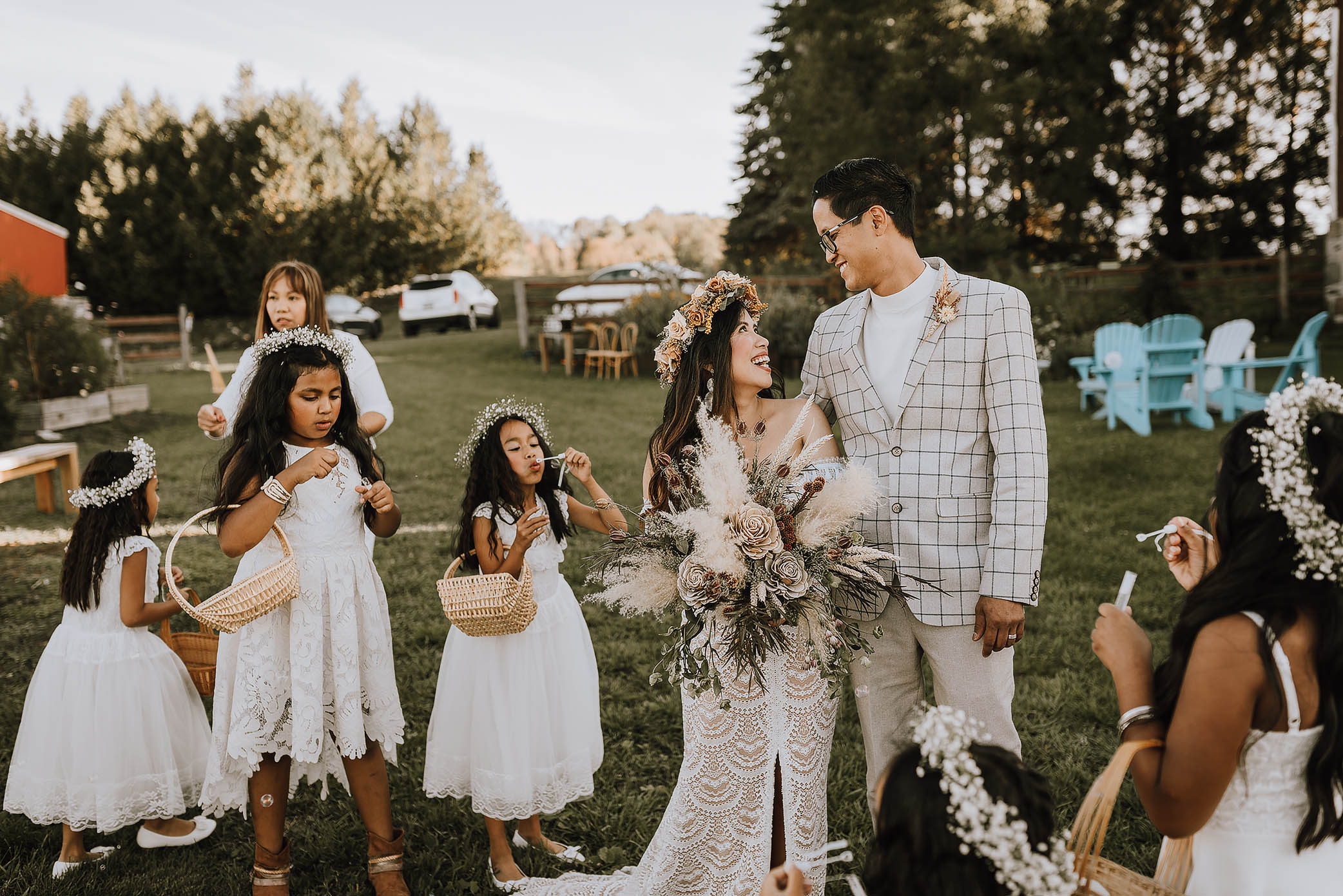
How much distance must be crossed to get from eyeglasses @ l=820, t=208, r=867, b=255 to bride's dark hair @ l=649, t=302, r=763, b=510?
325 millimetres

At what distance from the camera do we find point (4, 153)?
96.1 ft

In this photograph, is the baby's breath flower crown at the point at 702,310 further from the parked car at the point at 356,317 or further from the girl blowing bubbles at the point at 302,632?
the parked car at the point at 356,317

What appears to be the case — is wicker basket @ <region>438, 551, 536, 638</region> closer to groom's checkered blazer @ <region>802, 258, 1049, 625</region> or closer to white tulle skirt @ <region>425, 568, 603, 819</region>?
white tulle skirt @ <region>425, 568, 603, 819</region>

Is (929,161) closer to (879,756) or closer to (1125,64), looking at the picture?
(1125,64)

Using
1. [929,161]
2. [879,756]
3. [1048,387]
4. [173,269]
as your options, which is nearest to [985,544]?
[879,756]

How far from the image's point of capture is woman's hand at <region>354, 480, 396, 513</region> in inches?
120

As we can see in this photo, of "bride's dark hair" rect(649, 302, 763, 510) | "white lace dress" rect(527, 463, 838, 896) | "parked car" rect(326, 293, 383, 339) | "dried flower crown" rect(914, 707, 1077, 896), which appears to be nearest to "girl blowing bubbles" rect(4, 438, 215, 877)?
"white lace dress" rect(527, 463, 838, 896)

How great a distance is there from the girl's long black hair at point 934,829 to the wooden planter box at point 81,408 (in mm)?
12459

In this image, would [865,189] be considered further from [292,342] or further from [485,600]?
[292,342]

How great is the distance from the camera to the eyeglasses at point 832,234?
273 centimetres

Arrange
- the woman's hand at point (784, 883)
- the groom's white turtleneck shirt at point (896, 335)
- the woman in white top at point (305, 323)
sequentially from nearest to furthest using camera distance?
the woman's hand at point (784, 883) < the groom's white turtleneck shirt at point (896, 335) < the woman in white top at point (305, 323)

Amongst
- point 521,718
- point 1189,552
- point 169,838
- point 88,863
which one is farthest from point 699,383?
point 88,863

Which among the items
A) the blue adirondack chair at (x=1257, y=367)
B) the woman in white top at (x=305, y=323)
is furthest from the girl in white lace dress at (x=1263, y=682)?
the blue adirondack chair at (x=1257, y=367)

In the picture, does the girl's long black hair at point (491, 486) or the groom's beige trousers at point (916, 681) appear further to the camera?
the girl's long black hair at point (491, 486)
